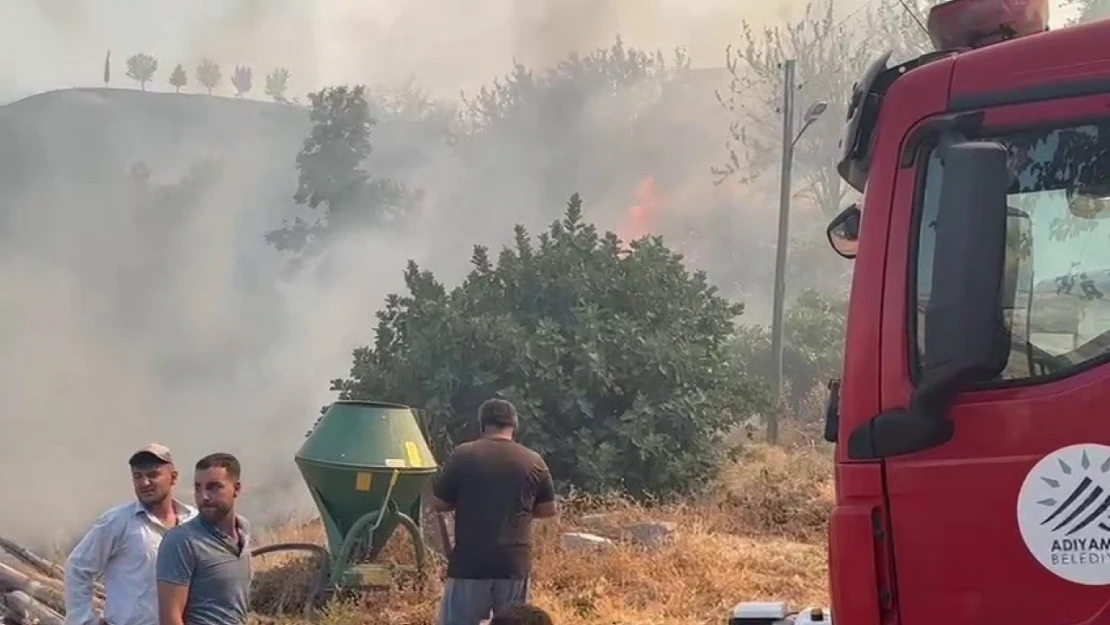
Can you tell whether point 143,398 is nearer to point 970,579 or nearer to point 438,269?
point 438,269

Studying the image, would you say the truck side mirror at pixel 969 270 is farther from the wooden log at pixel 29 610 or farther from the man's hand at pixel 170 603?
the wooden log at pixel 29 610

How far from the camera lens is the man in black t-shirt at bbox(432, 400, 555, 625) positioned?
4852 mm

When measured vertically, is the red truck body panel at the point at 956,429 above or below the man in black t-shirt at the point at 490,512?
above

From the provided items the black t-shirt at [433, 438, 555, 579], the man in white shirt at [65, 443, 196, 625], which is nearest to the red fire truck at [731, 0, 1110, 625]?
the black t-shirt at [433, 438, 555, 579]

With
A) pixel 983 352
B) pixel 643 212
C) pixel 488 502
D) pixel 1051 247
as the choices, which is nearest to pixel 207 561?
pixel 488 502

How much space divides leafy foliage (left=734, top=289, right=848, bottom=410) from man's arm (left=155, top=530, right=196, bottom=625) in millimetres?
13863

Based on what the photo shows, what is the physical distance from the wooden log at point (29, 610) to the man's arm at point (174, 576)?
414 centimetres

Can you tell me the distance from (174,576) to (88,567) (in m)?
0.65

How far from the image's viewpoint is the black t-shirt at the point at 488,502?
4.85m

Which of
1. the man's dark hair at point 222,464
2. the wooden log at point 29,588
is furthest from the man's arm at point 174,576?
the wooden log at point 29,588

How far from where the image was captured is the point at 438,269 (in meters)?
25.0

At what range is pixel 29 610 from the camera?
7.31 m

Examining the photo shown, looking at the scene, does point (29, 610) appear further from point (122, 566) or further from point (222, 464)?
point (222, 464)

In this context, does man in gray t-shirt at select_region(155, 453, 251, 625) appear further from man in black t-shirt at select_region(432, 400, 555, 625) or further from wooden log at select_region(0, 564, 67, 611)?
wooden log at select_region(0, 564, 67, 611)
